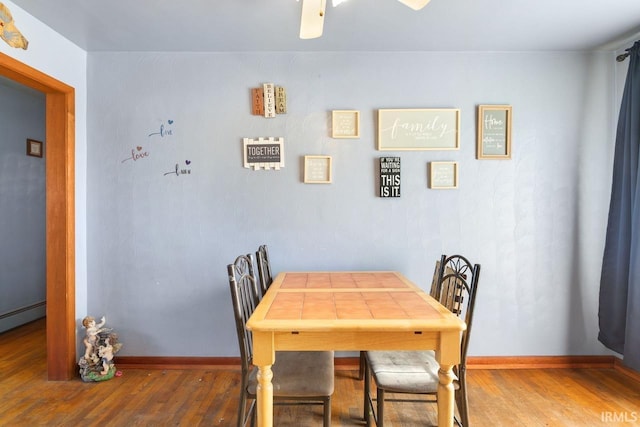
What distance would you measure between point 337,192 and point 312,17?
1205 mm

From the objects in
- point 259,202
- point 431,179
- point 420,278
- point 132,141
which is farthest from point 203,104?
point 420,278

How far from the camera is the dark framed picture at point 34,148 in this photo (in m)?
3.45

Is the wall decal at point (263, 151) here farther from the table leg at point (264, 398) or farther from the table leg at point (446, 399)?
the table leg at point (446, 399)

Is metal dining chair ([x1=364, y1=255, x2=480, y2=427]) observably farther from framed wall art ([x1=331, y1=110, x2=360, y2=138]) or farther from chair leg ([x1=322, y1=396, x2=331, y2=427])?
framed wall art ([x1=331, y1=110, x2=360, y2=138])

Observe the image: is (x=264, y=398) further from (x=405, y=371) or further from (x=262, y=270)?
(x=262, y=270)

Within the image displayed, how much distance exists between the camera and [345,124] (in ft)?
8.03

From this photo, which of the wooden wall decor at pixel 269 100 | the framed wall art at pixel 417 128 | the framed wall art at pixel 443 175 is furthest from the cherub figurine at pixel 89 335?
the framed wall art at pixel 443 175

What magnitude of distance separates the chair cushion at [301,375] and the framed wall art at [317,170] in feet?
3.99

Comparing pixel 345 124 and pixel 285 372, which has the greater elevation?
pixel 345 124

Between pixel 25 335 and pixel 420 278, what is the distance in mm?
3541

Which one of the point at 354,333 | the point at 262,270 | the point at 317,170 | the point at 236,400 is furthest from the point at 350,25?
the point at 236,400

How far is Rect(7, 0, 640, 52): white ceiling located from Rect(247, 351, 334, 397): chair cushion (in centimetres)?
188

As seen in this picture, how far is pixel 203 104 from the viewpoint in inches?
97.0

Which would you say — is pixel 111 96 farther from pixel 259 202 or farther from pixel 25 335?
pixel 25 335
